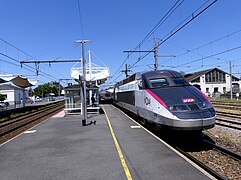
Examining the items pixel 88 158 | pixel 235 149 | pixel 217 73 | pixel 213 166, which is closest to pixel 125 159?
pixel 88 158

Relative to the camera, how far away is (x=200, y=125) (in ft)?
23.5

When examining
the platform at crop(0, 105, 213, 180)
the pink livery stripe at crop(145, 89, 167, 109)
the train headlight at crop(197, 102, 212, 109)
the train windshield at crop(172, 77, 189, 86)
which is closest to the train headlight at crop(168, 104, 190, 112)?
the pink livery stripe at crop(145, 89, 167, 109)

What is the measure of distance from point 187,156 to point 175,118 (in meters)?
1.16

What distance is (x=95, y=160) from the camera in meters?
6.73

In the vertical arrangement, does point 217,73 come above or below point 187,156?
above

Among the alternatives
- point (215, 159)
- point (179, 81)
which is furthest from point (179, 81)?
point (215, 159)

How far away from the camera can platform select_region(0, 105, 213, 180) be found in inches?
219

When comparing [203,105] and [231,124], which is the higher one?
[203,105]

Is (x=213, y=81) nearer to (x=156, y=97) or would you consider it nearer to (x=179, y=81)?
(x=179, y=81)

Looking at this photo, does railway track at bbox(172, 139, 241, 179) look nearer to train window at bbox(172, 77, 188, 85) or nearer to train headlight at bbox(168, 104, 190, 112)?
train headlight at bbox(168, 104, 190, 112)

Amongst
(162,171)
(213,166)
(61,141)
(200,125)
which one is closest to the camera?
(162,171)

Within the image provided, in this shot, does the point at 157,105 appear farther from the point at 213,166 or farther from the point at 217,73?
the point at 217,73

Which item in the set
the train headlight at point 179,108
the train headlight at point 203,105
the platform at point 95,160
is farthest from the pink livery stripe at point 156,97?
the platform at point 95,160

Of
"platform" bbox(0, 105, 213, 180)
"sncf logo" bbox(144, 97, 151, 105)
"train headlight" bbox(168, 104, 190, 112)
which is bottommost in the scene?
"platform" bbox(0, 105, 213, 180)
